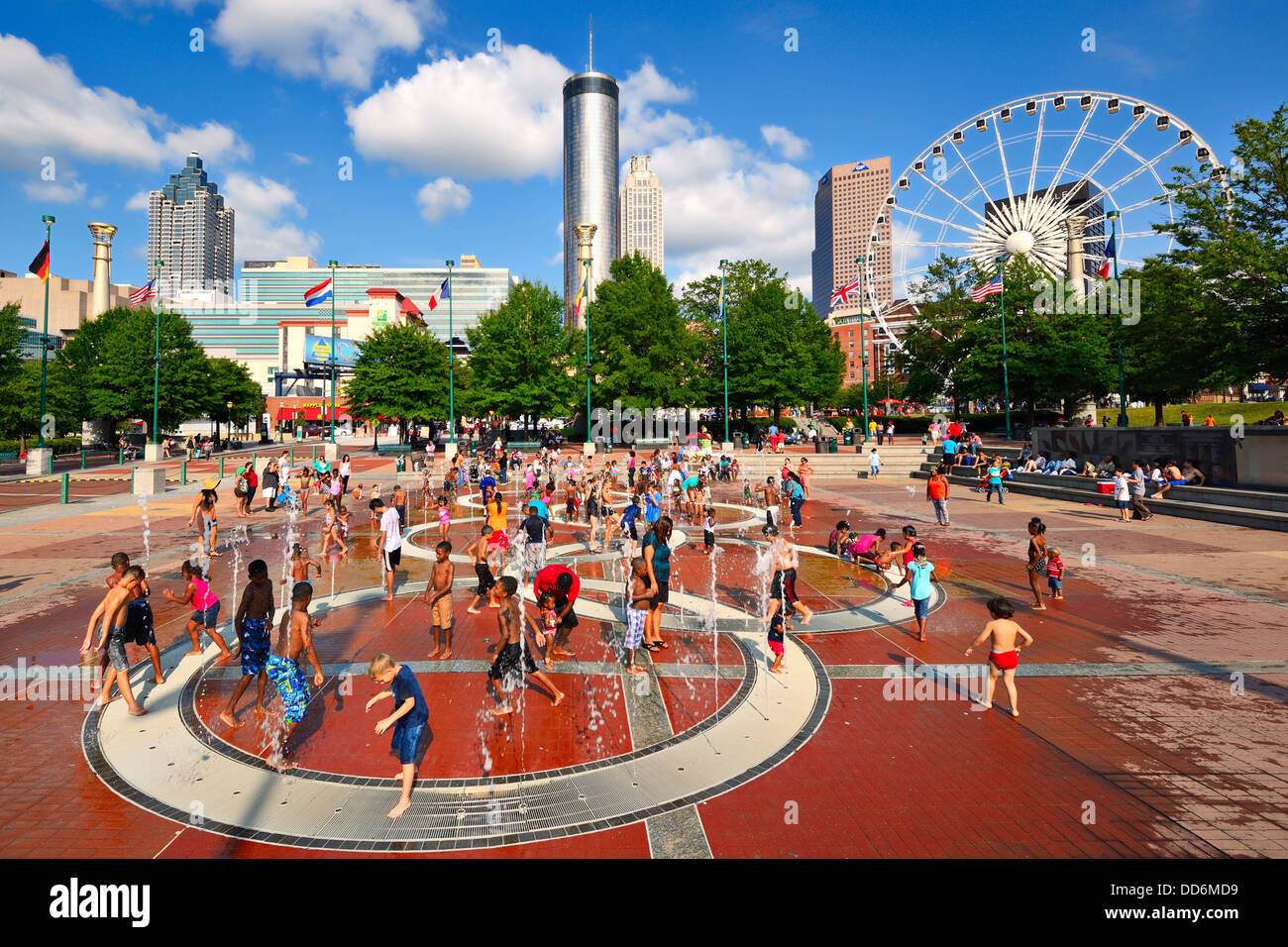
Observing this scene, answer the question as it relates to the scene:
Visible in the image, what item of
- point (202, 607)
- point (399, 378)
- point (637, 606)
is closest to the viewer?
point (637, 606)

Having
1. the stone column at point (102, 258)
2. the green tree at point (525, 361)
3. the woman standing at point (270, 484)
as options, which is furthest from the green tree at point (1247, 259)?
the stone column at point (102, 258)

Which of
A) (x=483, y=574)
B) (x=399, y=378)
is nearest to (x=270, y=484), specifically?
(x=483, y=574)

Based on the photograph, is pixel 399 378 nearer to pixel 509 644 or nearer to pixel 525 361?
pixel 525 361

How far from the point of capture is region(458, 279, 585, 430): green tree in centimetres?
4956

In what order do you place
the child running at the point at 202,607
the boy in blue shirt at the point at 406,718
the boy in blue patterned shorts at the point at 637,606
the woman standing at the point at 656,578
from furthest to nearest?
the woman standing at the point at 656,578 → the child running at the point at 202,607 → the boy in blue patterned shorts at the point at 637,606 → the boy in blue shirt at the point at 406,718

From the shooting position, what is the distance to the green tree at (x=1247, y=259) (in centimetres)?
2162

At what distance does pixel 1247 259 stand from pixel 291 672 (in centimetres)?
2866

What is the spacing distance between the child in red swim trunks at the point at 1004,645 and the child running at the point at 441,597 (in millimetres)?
6478

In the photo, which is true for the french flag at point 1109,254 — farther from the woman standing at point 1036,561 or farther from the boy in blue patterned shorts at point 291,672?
the boy in blue patterned shorts at point 291,672

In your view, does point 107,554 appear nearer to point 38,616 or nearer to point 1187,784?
point 38,616

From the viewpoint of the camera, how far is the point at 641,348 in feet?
177

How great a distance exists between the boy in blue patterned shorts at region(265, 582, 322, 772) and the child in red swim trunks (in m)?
6.91
